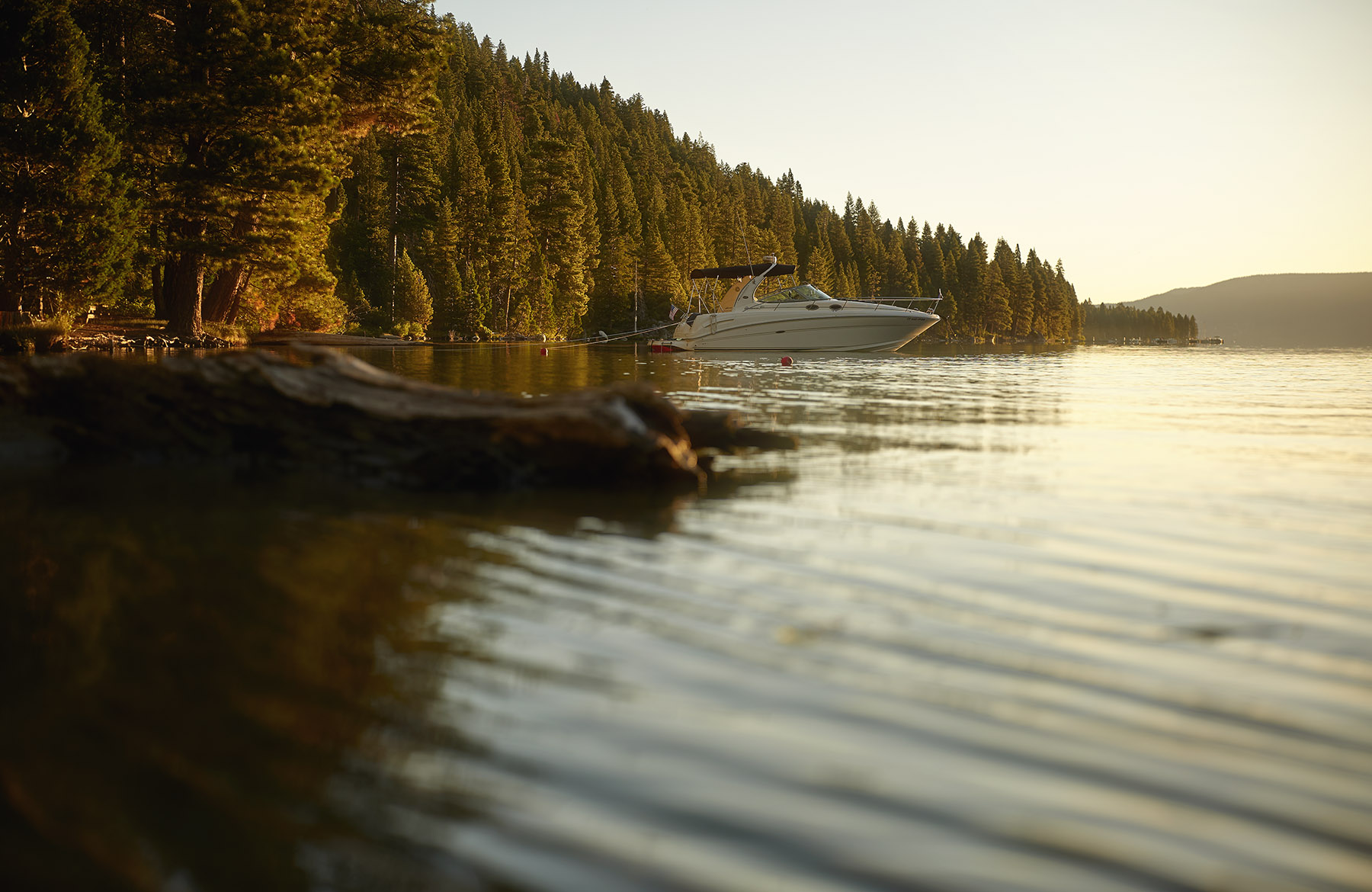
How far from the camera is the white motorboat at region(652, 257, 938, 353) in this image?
151 feet

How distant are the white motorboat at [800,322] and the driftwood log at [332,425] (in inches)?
1545

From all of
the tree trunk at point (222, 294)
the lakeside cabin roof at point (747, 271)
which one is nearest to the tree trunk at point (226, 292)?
the tree trunk at point (222, 294)

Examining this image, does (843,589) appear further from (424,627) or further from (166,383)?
(166,383)

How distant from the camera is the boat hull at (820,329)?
46031mm

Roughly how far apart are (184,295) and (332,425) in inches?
1115

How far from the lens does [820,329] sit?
1825 inches

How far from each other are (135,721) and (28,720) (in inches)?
10.7

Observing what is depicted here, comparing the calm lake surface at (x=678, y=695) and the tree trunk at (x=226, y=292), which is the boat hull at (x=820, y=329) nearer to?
the tree trunk at (x=226, y=292)

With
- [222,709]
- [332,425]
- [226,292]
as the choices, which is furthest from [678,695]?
[226,292]

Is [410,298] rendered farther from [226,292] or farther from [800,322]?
[800,322]

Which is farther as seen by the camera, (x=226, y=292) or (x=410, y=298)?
(x=410, y=298)

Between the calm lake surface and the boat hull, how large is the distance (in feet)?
133

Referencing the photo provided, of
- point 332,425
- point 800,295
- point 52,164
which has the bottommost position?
point 332,425

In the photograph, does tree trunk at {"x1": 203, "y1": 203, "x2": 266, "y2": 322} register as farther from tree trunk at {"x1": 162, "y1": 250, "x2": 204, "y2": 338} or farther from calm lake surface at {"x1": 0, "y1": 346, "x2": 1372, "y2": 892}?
calm lake surface at {"x1": 0, "y1": 346, "x2": 1372, "y2": 892}
